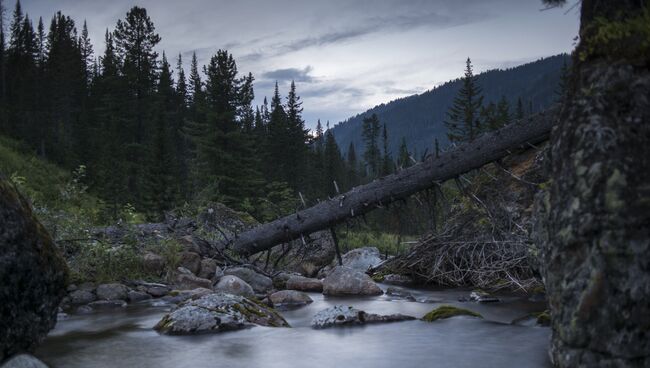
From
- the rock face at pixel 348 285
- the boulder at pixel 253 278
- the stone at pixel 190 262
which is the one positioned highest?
the stone at pixel 190 262

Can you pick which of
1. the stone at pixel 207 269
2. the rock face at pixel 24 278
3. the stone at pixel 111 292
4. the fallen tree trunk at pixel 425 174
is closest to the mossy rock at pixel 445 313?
the fallen tree trunk at pixel 425 174

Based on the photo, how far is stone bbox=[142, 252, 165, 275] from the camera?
1092 cm

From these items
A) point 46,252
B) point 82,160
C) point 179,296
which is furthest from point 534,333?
point 82,160

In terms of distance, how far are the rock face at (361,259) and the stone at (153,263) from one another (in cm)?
824

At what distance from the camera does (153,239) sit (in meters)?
11.6

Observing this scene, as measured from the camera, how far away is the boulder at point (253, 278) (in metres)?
11.2

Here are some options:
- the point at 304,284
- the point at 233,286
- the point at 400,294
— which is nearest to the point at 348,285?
the point at 304,284

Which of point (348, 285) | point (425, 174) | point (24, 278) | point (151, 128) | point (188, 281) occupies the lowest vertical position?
point (348, 285)

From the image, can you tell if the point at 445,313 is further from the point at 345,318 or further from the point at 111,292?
the point at 111,292

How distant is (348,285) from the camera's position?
1115 cm

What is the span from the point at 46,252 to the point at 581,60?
5.01 m

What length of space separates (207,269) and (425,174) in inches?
206

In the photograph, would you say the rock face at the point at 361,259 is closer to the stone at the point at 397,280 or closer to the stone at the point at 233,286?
the stone at the point at 397,280

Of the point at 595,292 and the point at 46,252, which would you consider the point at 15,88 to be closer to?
the point at 46,252
